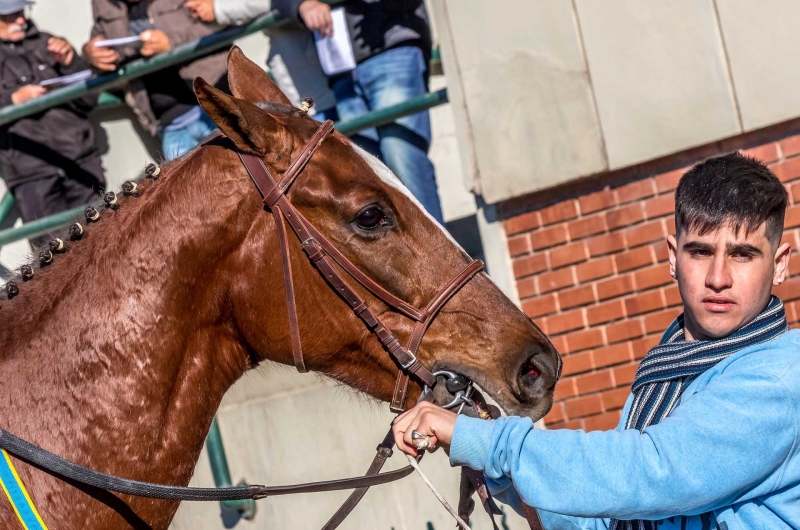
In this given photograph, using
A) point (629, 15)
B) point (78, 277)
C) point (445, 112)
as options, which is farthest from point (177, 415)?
point (445, 112)

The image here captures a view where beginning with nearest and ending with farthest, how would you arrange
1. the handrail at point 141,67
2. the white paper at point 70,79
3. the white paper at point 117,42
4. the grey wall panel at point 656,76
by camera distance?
1. the grey wall panel at point 656,76
2. the handrail at point 141,67
3. the white paper at point 117,42
4. the white paper at point 70,79

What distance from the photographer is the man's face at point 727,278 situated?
2.14 metres

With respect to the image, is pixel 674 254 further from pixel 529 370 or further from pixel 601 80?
pixel 601 80

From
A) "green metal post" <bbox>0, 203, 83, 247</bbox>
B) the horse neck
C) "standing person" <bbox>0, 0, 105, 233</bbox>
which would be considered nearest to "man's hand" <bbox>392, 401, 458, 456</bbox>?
the horse neck

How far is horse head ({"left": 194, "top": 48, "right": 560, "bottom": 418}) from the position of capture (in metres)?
2.78

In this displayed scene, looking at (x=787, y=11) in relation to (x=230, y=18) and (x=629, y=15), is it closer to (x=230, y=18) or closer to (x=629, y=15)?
(x=629, y=15)

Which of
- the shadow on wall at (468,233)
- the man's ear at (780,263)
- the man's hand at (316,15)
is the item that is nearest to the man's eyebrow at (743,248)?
the man's ear at (780,263)

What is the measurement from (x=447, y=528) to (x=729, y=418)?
129 inches

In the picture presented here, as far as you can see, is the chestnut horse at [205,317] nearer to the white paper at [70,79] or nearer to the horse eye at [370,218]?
the horse eye at [370,218]

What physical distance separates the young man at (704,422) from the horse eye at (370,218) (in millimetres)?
775

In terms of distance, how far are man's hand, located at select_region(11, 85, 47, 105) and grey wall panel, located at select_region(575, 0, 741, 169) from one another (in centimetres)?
356

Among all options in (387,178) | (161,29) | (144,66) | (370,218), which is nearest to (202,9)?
(161,29)

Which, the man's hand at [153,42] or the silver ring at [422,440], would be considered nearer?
the silver ring at [422,440]

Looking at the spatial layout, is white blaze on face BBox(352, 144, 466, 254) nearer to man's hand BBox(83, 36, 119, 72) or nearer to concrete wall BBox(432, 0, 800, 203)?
concrete wall BBox(432, 0, 800, 203)
